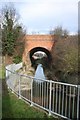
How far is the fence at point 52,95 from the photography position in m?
6.88

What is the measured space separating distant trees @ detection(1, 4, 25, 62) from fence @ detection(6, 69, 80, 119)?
25.5 meters

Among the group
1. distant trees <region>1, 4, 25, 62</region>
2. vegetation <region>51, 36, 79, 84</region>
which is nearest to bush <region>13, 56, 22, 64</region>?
distant trees <region>1, 4, 25, 62</region>

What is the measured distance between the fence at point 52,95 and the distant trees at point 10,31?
83.8 feet

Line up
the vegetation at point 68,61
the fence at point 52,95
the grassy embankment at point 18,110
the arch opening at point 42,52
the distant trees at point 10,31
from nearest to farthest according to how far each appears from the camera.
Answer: the fence at point 52,95
the grassy embankment at point 18,110
the vegetation at point 68,61
the distant trees at point 10,31
the arch opening at point 42,52

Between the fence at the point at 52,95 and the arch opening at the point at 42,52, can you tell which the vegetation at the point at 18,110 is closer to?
the fence at the point at 52,95

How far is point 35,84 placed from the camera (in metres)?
8.48

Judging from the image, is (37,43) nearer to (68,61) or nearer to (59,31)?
(59,31)

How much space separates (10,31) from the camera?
36469 millimetres

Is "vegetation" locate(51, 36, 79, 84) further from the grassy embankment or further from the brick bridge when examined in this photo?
the grassy embankment

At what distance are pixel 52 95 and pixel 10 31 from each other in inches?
1157

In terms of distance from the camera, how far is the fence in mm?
6879

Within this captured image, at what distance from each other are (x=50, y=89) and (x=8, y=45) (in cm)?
2894

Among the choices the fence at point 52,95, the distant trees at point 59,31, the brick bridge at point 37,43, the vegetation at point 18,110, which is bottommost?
the vegetation at point 18,110

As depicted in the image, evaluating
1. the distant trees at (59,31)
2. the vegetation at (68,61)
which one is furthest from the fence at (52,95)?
the distant trees at (59,31)
